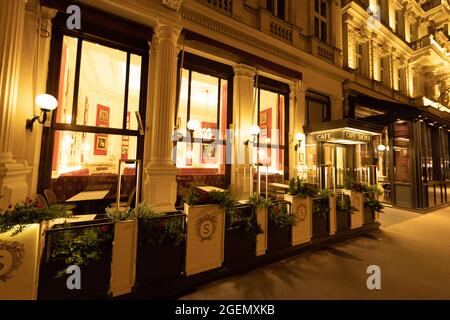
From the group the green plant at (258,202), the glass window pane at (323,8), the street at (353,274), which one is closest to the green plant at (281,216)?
the green plant at (258,202)

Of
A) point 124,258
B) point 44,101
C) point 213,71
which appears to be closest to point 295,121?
point 213,71

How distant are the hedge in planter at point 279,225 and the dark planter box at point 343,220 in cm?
153

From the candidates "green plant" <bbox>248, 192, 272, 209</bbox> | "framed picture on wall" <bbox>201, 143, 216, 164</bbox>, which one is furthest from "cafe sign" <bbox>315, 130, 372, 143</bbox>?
"green plant" <bbox>248, 192, 272, 209</bbox>

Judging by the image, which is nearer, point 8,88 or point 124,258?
point 124,258

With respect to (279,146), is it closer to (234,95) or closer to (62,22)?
(234,95)

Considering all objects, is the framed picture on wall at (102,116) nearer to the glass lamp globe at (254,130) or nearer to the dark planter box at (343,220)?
the glass lamp globe at (254,130)

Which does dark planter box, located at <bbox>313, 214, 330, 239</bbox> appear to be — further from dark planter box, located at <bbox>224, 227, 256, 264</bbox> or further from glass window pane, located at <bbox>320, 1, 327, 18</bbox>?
glass window pane, located at <bbox>320, 1, 327, 18</bbox>

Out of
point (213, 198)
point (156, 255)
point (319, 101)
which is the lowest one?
point (156, 255)

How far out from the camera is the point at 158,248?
247 cm

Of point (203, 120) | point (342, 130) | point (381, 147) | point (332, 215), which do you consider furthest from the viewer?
point (203, 120)

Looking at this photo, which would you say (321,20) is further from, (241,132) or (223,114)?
(241,132)

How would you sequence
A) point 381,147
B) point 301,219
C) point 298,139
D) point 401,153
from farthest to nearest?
point 381,147 < point 401,153 < point 298,139 < point 301,219

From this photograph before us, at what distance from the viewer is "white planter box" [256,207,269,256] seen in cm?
327

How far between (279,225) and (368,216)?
10.3 feet
